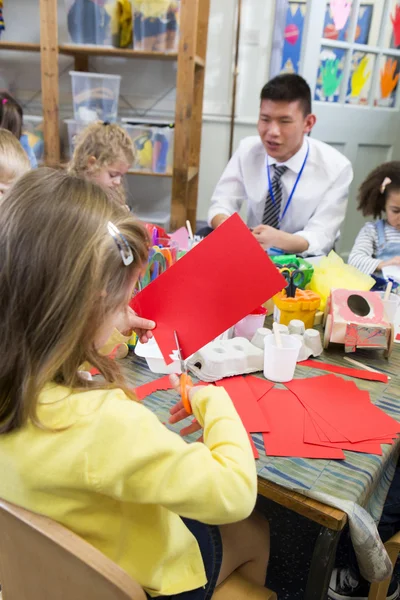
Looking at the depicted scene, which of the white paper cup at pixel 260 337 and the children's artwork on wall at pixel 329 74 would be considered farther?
the children's artwork on wall at pixel 329 74

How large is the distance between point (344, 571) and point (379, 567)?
0.55 metres

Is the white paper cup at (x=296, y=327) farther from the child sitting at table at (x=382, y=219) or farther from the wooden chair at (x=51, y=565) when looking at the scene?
the child sitting at table at (x=382, y=219)

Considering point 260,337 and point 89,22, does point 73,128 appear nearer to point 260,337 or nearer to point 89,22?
point 89,22

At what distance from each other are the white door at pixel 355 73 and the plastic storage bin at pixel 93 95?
1.06 m

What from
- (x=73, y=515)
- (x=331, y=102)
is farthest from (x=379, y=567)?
(x=331, y=102)

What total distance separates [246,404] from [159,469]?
A: 1.15ft

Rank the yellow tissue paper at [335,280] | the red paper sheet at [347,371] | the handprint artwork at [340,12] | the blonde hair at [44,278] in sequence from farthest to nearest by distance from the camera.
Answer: the handprint artwork at [340,12], the yellow tissue paper at [335,280], the red paper sheet at [347,371], the blonde hair at [44,278]

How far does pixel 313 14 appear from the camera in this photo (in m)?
2.62

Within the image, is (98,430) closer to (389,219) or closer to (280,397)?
(280,397)

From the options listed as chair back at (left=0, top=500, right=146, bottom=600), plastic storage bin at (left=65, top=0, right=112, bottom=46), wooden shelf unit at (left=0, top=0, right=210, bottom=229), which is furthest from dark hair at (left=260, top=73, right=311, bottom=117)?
chair back at (left=0, top=500, right=146, bottom=600)

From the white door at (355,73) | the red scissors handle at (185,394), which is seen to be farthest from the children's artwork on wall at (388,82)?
the red scissors handle at (185,394)

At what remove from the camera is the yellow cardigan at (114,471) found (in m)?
0.55

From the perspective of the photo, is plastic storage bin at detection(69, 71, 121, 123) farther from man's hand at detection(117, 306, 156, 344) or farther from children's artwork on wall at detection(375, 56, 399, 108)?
man's hand at detection(117, 306, 156, 344)

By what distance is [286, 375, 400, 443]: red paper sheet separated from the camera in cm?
84
